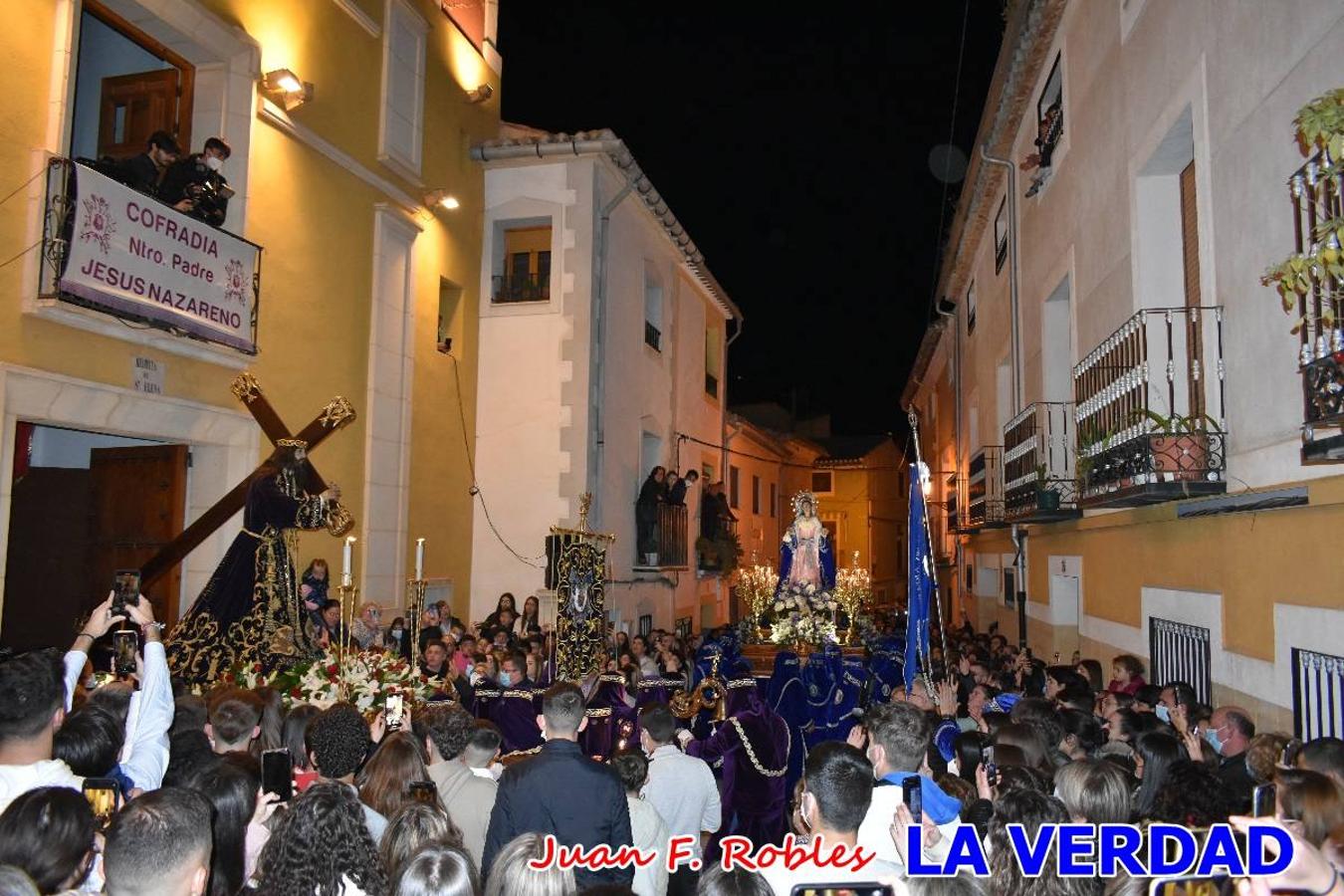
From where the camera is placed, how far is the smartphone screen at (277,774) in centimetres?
405

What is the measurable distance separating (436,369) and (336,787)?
12.9 meters

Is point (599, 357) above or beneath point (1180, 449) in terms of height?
above

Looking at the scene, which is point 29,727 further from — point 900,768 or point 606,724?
point 606,724

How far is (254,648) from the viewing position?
8.12m

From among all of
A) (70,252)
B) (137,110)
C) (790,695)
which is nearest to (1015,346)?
(790,695)

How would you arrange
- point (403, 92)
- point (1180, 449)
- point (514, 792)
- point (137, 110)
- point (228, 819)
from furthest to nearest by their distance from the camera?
point (403, 92) → point (137, 110) → point (1180, 449) → point (514, 792) → point (228, 819)

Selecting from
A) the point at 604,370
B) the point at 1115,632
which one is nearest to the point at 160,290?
the point at 604,370

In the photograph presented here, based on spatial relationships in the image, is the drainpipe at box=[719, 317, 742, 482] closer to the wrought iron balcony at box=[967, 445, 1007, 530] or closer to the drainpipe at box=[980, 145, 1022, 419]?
the wrought iron balcony at box=[967, 445, 1007, 530]

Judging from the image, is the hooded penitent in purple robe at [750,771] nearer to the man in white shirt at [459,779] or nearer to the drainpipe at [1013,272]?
the man in white shirt at [459,779]

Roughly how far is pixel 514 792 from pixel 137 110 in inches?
389

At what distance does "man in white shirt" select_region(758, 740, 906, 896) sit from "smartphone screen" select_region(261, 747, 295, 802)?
1.97 metres

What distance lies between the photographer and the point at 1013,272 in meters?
15.9

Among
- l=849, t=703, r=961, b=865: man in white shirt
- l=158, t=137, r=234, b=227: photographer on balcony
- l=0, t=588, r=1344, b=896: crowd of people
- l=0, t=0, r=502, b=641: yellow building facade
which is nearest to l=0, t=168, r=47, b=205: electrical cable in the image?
l=0, t=0, r=502, b=641: yellow building facade

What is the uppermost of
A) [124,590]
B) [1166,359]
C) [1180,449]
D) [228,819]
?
[1166,359]
